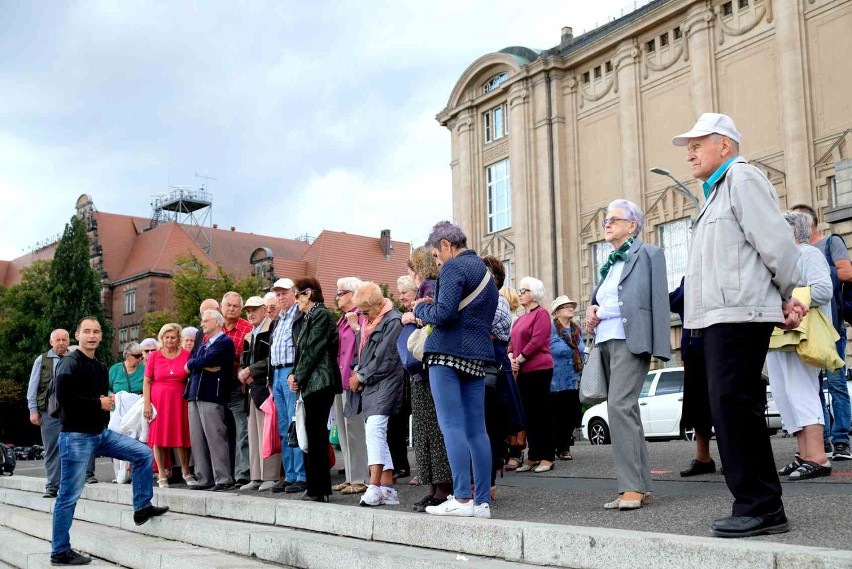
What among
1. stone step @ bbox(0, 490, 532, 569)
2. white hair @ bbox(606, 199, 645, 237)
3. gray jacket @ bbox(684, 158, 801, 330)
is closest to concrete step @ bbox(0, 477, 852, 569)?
stone step @ bbox(0, 490, 532, 569)

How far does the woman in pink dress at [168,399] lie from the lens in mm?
10680

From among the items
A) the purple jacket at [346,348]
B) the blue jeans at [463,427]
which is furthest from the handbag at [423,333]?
the purple jacket at [346,348]

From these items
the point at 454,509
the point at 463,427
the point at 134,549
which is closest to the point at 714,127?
the point at 463,427

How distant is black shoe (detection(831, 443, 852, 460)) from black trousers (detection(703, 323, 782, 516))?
13.4 feet

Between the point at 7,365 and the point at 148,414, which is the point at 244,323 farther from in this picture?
the point at 7,365

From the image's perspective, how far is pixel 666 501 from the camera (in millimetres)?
6109

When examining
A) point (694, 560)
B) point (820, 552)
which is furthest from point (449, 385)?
point (820, 552)

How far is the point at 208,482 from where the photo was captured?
10.3m

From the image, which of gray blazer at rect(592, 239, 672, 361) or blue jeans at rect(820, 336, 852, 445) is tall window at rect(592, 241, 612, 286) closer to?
blue jeans at rect(820, 336, 852, 445)

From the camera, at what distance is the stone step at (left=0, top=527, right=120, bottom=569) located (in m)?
8.28

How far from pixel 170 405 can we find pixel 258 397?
5.48ft

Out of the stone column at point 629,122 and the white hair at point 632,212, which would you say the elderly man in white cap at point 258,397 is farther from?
the stone column at point 629,122

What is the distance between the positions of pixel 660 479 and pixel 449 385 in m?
2.59

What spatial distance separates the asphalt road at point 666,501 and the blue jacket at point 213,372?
164 centimetres
